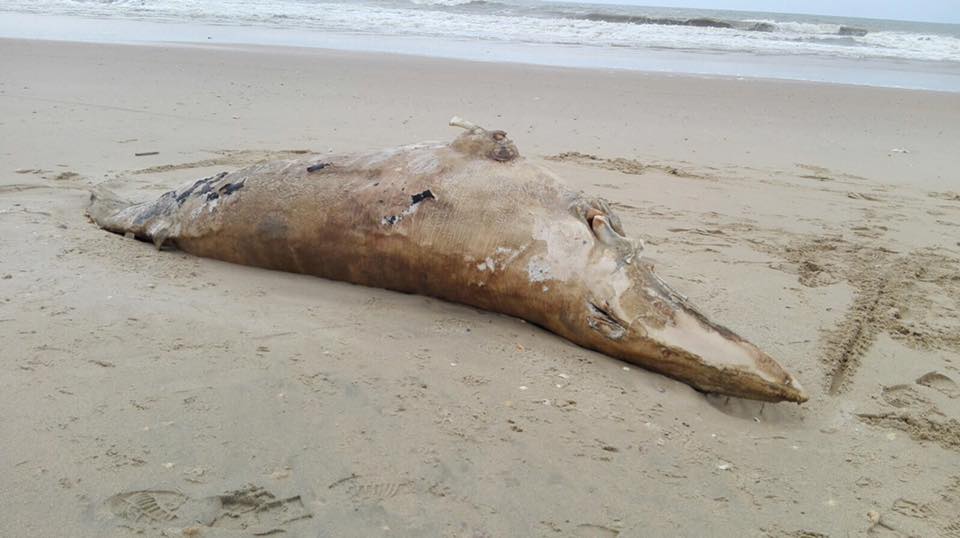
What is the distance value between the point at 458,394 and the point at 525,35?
18.5 m

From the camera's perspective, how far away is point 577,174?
244 inches

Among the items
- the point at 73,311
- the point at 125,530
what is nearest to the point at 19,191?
the point at 73,311

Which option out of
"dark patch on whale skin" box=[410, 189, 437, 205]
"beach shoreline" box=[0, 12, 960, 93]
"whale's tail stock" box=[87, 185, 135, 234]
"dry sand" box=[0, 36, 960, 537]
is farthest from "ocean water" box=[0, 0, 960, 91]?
"dark patch on whale skin" box=[410, 189, 437, 205]

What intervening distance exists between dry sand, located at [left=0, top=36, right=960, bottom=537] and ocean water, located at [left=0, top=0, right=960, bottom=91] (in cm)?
948

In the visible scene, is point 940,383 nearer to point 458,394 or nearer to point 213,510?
point 458,394

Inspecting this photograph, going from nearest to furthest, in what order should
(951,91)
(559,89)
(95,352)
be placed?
(95,352)
(559,89)
(951,91)

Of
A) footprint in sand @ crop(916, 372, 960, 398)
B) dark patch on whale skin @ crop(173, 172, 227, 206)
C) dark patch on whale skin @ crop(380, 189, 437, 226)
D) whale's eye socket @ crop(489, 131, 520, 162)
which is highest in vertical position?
whale's eye socket @ crop(489, 131, 520, 162)

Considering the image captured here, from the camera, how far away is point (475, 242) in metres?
3.24

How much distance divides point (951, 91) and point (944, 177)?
6.96 metres

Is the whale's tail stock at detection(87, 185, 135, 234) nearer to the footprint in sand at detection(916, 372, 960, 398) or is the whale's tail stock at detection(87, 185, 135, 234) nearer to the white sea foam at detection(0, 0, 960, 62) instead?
the footprint in sand at detection(916, 372, 960, 398)

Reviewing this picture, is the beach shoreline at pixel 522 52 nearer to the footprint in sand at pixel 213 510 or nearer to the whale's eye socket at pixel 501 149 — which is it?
the whale's eye socket at pixel 501 149

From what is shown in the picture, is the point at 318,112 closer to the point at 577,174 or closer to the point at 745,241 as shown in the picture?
the point at 577,174

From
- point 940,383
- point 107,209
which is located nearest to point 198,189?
point 107,209

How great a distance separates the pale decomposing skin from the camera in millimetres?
2896
